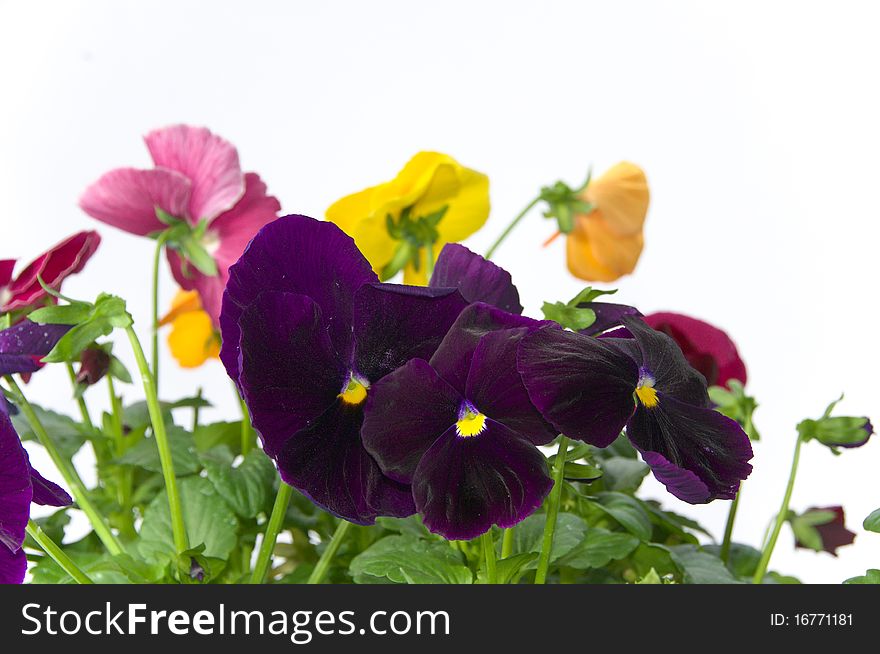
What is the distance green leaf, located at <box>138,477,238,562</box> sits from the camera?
715 millimetres

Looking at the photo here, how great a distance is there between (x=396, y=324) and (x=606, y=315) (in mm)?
134

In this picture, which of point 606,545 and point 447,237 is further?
point 447,237

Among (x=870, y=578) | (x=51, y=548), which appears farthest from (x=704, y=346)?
(x=51, y=548)

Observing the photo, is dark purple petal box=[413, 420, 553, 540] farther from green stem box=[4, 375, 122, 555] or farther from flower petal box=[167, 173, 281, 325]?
flower petal box=[167, 173, 281, 325]

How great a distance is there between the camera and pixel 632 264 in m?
1.07

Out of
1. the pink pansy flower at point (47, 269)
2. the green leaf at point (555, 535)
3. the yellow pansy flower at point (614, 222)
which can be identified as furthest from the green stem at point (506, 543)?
the yellow pansy flower at point (614, 222)

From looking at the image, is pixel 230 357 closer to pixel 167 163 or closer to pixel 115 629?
pixel 115 629

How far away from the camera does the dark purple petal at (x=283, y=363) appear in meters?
0.47

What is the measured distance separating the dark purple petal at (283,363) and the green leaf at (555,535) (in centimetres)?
21

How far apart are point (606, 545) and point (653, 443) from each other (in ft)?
0.71

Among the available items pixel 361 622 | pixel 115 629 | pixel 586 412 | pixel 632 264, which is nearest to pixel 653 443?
pixel 586 412

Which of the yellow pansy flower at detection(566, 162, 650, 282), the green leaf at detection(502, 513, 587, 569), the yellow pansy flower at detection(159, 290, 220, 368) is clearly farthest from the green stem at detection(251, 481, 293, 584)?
the yellow pansy flower at detection(566, 162, 650, 282)

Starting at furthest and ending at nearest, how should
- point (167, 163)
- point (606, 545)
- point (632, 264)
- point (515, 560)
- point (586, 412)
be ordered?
point (632, 264) < point (167, 163) < point (606, 545) < point (515, 560) < point (586, 412)

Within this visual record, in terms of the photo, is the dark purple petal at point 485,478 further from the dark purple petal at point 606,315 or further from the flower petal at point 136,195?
the flower petal at point 136,195
